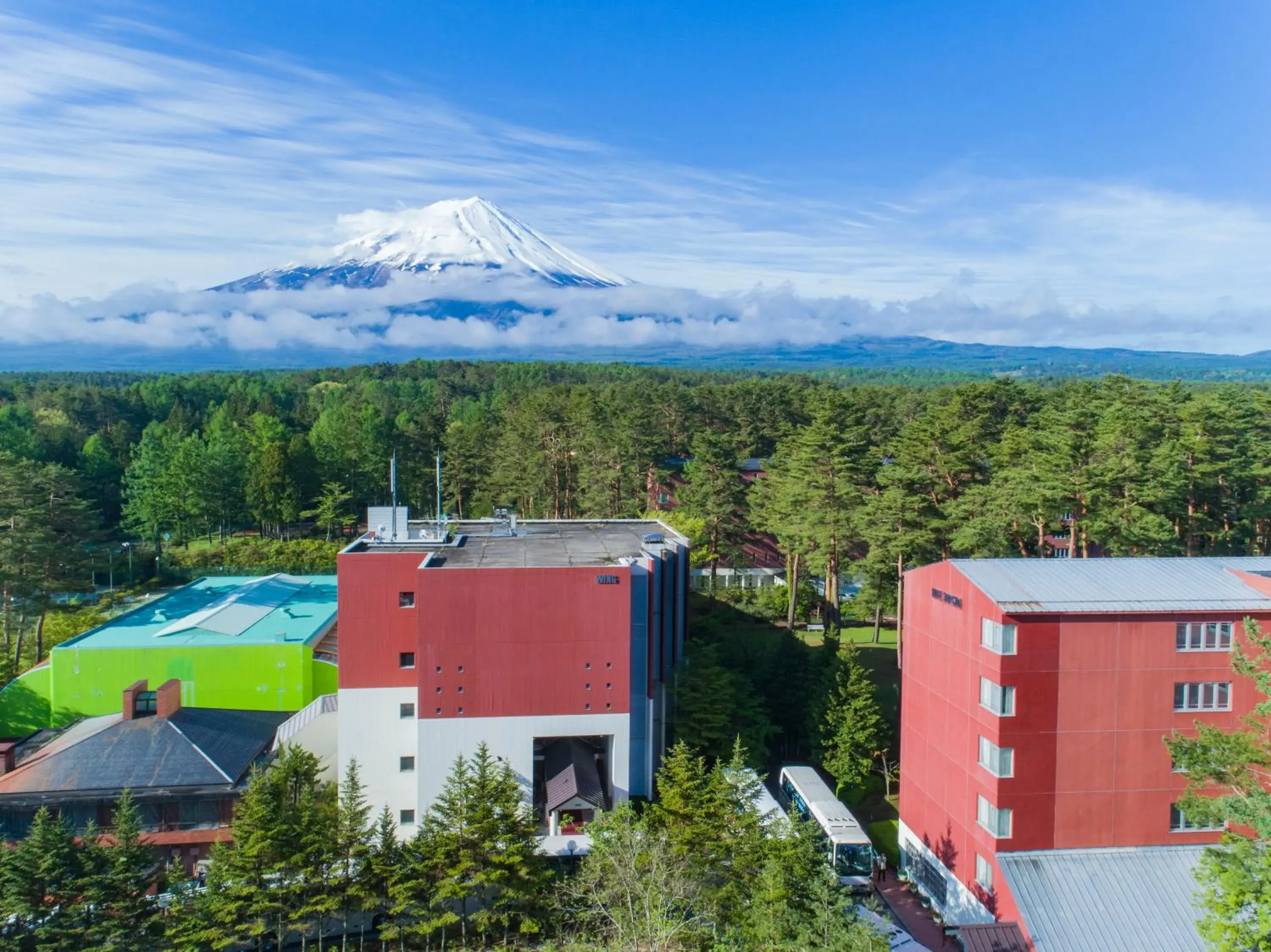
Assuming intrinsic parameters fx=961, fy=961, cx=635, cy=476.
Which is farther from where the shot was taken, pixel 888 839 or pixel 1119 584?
pixel 888 839

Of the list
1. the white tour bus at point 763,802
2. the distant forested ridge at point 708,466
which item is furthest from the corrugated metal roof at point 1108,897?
the distant forested ridge at point 708,466

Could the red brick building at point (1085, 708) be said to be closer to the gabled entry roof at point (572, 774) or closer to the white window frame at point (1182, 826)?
the white window frame at point (1182, 826)

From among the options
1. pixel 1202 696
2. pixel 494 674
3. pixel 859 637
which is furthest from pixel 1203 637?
pixel 859 637

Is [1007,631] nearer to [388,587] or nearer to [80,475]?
[388,587]

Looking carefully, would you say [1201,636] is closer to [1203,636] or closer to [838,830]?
[1203,636]

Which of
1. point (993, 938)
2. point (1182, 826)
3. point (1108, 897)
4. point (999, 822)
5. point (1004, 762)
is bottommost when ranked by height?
point (993, 938)
